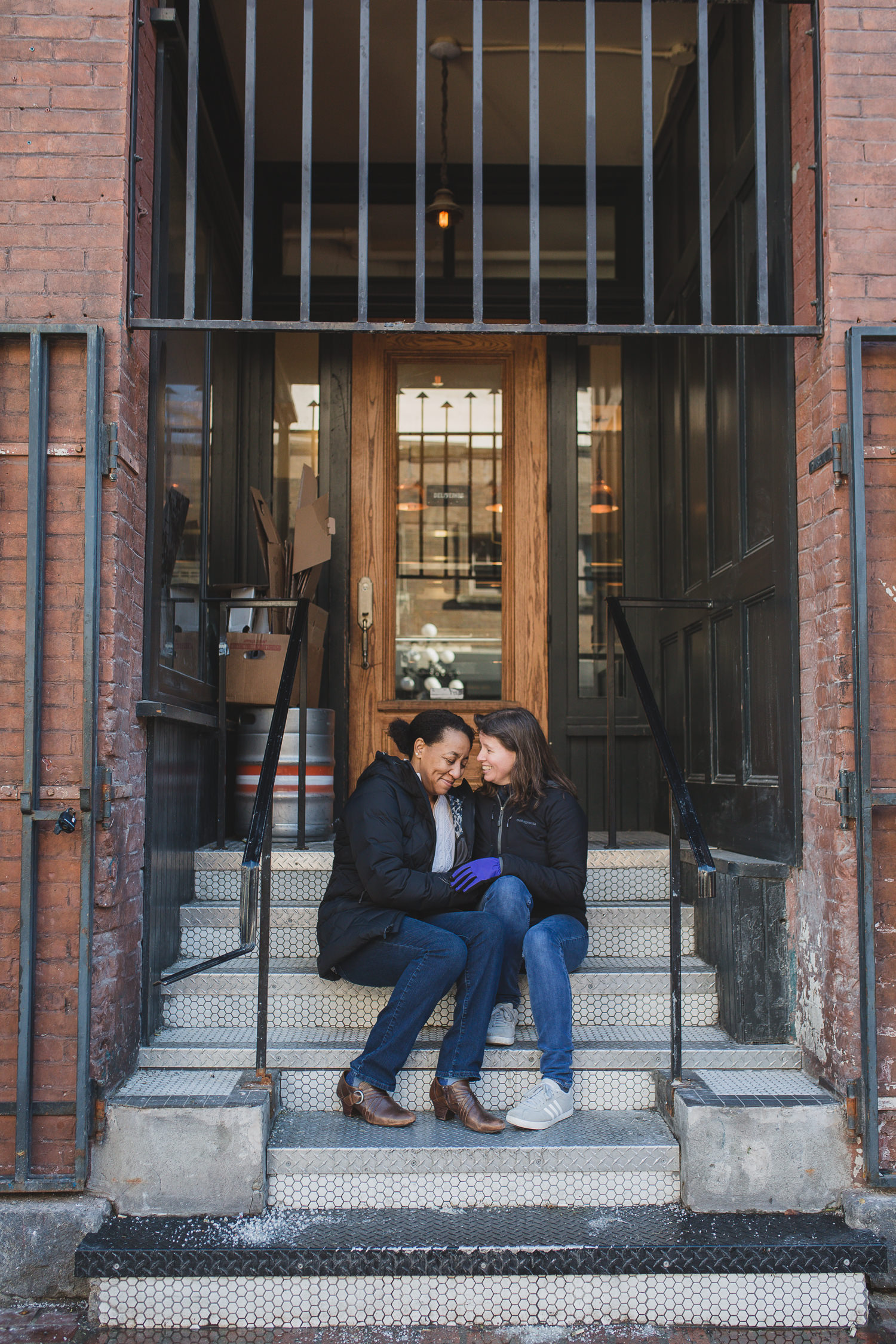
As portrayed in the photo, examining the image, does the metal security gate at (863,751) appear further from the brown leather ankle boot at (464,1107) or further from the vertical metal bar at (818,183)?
the brown leather ankle boot at (464,1107)

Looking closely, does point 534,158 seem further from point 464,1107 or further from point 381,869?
point 464,1107

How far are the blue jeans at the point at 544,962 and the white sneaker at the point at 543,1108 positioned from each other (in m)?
0.03

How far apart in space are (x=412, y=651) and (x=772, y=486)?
91.8 inches

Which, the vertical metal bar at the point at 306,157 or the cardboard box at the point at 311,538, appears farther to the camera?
the cardboard box at the point at 311,538

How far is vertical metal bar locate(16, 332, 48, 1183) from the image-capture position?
2.83 meters

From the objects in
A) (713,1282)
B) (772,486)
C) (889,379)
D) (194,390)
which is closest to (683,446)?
(772,486)

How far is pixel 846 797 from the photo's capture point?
2.98 m

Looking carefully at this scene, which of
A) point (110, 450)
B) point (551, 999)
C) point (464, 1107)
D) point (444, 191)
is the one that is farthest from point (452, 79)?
point (464, 1107)

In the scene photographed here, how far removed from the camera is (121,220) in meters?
3.03

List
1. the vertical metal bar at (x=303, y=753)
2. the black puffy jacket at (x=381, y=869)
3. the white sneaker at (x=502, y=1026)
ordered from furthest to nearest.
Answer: the vertical metal bar at (x=303, y=753)
the white sneaker at (x=502, y=1026)
the black puffy jacket at (x=381, y=869)

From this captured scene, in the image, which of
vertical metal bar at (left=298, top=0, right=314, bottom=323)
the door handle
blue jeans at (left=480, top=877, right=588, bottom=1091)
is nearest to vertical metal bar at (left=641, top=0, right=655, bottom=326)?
vertical metal bar at (left=298, top=0, right=314, bottom=323)

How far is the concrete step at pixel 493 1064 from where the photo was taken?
3.22 meters

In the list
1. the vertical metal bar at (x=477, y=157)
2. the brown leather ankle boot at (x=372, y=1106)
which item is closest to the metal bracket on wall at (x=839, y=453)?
the vertical metal bar at (x=477, y=157)

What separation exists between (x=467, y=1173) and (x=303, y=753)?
→ 181cm
